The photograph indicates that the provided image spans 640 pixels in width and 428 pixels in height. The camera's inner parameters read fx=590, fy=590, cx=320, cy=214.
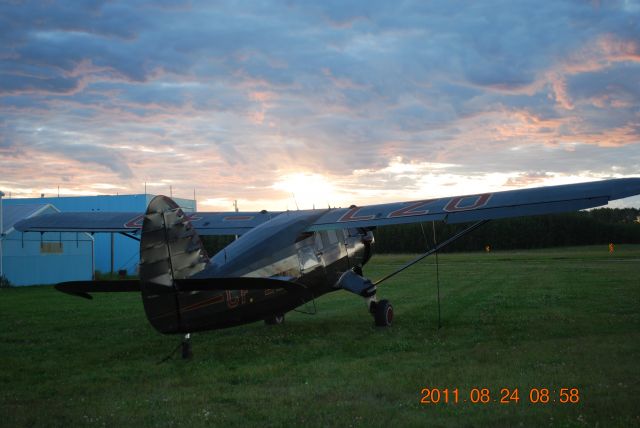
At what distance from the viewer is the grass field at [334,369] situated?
6.25m

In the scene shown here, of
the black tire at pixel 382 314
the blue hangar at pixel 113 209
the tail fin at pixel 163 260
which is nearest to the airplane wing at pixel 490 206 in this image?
the black tire at pixel 382 314

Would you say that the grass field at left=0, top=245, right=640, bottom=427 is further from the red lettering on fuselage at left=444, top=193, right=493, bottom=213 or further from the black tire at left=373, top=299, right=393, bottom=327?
the red lettering on fuselage at left=444, top=193, right=493, bottom=213

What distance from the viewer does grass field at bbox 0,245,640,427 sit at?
6.25 m

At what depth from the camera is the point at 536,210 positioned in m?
10.6

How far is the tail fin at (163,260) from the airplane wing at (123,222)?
5077 millimetres

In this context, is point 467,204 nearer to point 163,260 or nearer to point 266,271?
point 266,271

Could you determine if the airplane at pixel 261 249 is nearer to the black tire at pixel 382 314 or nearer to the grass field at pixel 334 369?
the black tire at pixel 382 314

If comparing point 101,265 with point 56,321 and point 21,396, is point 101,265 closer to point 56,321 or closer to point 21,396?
point 56,321

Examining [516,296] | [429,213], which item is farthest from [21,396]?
[516,296]

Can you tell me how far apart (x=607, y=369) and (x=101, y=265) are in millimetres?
39245

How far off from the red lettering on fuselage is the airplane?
0.06 ft

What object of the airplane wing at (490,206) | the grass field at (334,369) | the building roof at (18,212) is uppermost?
the building roof at (18,212)
